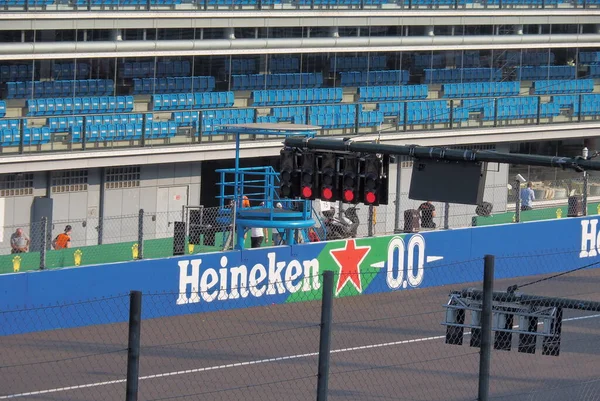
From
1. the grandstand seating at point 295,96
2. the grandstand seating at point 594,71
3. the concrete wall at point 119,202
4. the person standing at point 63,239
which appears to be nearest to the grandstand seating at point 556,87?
the grandstand seating at point 594,71

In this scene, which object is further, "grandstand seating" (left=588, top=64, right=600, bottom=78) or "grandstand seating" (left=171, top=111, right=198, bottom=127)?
"grandstand seating" (left=588, top=64, right=600, bottom=78)

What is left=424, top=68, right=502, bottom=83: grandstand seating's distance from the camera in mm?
42281

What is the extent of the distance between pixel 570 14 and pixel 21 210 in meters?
20.4

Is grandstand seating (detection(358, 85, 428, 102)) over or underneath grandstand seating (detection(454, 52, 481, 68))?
underneath

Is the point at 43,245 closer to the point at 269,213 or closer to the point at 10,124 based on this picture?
the point at 269,213

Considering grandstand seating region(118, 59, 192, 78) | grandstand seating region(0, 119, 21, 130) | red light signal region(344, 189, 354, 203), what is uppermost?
grandstand seating region(118, 59, 192, 78)

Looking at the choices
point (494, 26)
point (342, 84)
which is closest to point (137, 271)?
point (342, 84)

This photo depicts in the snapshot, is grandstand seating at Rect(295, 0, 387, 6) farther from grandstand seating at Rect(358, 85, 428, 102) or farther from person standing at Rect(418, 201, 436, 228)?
person standing at Rect(418, 201, 436, 228)

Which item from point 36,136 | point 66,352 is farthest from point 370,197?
point 36,136

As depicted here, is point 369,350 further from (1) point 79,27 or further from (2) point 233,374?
(1) point 79,27

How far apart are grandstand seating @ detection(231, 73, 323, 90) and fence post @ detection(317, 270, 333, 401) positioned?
27.3 metres

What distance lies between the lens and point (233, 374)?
19.0 meters

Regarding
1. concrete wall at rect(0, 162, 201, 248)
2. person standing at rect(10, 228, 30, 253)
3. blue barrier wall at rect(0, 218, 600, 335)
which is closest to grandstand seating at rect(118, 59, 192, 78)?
concrete wall at rect(0, 162, 201, 248)

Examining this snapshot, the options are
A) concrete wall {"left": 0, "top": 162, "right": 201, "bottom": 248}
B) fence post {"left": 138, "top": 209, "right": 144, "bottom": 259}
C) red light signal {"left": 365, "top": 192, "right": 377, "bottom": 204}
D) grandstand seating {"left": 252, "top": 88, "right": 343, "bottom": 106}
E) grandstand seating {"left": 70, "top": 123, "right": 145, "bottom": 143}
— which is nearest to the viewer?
red light signal {"left": 365, "top": 192, "right": 377, "bottom": 204}
